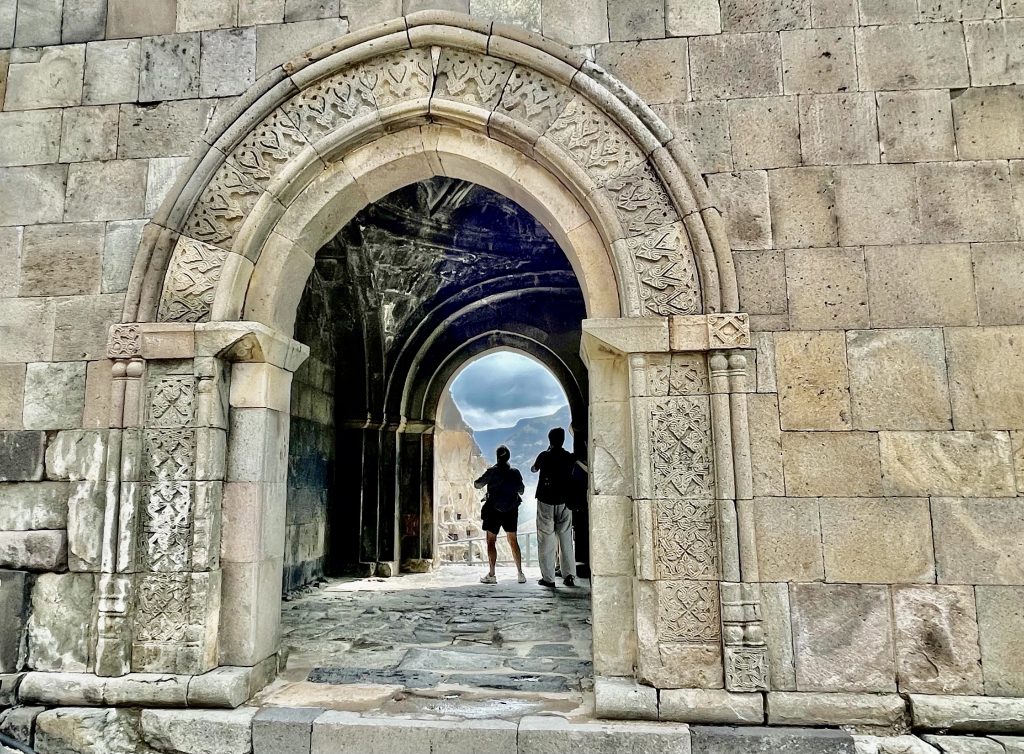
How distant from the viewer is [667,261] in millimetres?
3256

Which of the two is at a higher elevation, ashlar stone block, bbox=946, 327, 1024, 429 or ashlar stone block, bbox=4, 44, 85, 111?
ashlar stone block, bbox=4, 44, 85, 111

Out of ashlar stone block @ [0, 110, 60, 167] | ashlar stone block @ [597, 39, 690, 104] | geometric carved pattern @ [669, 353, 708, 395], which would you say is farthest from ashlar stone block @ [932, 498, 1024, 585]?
ashlar stone block @ [0, 110, 60, 167]

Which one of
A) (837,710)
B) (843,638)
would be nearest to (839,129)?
(843,638)

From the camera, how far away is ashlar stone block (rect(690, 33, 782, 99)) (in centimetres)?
338

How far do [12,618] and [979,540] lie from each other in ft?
15.6

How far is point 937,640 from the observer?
2.95 m

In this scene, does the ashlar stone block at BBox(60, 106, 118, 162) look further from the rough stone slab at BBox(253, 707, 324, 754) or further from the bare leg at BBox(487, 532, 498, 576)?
the bare leg at BBox(487, 532, 498, 576)

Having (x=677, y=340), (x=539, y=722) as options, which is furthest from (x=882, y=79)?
(x=539, y=722)

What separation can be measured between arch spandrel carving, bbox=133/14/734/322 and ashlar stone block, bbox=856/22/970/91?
1111mm

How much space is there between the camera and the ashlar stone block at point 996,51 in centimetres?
329

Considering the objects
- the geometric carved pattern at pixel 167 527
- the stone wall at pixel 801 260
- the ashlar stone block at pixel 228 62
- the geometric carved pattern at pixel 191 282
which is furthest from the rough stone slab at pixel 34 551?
the ashlar stone block at pixel 228 62

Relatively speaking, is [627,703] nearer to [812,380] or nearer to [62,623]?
[812,380]

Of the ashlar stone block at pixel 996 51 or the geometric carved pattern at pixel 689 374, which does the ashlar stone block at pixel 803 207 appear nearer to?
the geometric carved pattern at pixel 689 374

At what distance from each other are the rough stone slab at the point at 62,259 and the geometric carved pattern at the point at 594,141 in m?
2.60
